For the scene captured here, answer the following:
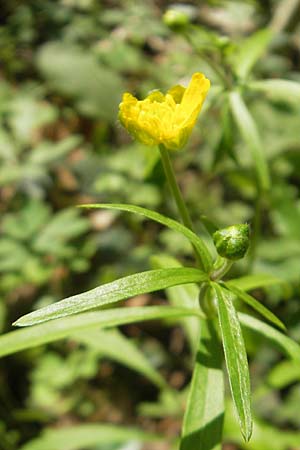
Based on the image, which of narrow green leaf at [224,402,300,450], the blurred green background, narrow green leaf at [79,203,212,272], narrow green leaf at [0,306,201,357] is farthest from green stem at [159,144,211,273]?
narrow green leaf at [224,402,300,450]

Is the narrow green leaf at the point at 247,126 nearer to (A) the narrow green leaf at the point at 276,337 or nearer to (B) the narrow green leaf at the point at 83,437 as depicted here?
(A) the narrow green leaf at the point at 276,337

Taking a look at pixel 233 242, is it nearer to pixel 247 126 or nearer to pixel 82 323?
pixel 82 323

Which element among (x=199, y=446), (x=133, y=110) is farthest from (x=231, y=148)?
(x=199, y=446)

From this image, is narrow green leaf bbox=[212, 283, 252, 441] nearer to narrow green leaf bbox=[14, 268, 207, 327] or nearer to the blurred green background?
narrow green leaf bbox=[14, 268, 207, 327]

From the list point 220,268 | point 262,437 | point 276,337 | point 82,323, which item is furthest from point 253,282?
point 262,437

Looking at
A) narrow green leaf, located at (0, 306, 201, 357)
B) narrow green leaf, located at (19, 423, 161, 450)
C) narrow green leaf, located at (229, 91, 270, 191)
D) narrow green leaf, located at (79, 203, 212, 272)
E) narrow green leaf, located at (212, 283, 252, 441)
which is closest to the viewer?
narrow green leaf, located at (212, 283, 252, 441)

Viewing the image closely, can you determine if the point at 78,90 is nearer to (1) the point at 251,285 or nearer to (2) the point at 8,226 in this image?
(2) the point at 8,226

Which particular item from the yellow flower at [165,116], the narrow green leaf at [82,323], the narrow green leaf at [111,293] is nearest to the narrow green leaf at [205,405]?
the narrow green leaf at [82,323]

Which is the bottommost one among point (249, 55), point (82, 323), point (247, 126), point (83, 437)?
point (83, 437)
